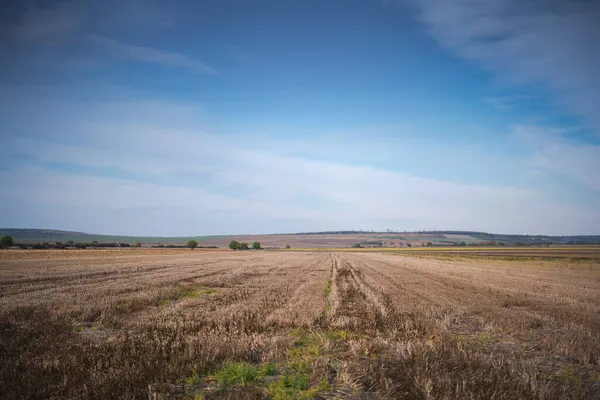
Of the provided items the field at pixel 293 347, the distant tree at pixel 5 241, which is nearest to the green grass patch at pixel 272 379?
the field at pixel 293 347

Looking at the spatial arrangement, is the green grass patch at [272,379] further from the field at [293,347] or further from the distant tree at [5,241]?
the distant tree at [5,241]

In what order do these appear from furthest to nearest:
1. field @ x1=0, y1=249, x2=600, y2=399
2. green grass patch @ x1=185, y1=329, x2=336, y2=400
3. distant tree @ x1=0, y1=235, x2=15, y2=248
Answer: distant tree @ x1=0, y1=235, x2=15, y2=248, field @ x1=0, y1=249, x2=600, y2=399, green grass patch @ x1=185, y1=329, x2=336, y2=400

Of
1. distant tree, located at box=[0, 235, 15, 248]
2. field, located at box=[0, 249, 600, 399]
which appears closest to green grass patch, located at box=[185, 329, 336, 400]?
field, located at box=[0, 249, 600, 399]

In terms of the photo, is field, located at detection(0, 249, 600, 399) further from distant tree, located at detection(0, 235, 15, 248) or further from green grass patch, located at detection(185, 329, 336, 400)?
distant tree, located at detection(0, 235, 15, 248)

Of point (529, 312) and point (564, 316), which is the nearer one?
point (564, 316)

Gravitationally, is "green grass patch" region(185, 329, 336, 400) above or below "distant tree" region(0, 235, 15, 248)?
above

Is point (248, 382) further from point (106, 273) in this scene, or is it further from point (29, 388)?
point (106, 273)

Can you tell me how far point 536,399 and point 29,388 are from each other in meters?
8.34

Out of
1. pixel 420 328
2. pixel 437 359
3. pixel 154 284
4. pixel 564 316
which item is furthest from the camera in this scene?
pixel 154 284

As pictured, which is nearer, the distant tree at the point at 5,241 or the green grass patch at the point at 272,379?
the green grass patch at the point at 272,379

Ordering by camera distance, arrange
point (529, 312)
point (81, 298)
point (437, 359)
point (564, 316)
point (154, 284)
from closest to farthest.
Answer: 1. point (437, 359)
2. point (564, 316)
3. point (529, 312)
4. point (81, 298)
5. point (154, 284)

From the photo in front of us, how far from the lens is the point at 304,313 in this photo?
37.4 feet

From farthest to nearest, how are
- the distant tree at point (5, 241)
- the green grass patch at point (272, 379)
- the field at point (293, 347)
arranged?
the distant tree at point (5, 241) → the field at point (293, 347) → the green grass patch at point (272, 379)

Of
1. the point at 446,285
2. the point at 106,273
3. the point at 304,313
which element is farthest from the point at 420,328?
the point at 106,273
